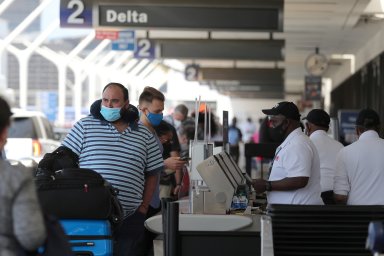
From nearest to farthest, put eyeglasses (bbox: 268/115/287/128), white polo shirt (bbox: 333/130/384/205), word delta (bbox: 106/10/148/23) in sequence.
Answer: eyeglasses (bbox: 268/115/287/128)
white polo shirt (bbox: 333/130/384/205)
word delta (bbox: 106/10/148/23)

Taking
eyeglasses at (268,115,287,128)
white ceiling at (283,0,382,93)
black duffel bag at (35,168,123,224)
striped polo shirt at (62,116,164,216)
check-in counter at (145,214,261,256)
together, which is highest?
white ceiling at (283,0,382,93)

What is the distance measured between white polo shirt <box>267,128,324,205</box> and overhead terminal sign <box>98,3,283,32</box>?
22.7 feet

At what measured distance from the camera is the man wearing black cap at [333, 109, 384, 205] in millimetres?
7004

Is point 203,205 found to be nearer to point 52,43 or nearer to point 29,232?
point 29,232

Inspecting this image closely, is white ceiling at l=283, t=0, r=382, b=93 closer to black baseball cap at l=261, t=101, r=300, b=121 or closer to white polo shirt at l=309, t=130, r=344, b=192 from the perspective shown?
white polo shirt at l=309, t=130, r=344, b=192

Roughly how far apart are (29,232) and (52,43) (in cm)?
2844

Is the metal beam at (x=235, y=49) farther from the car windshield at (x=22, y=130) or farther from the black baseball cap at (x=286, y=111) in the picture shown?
the black baseball cap at (x=286, y=111)

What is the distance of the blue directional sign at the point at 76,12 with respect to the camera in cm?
1390

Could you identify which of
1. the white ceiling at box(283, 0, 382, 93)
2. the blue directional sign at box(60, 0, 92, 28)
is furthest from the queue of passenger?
the white ceiling at box(283, 0, 382, 93)

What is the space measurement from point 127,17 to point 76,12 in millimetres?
910

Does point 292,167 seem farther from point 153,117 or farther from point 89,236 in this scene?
point 153,117

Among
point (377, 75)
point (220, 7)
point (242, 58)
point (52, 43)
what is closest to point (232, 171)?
point (220, 7)

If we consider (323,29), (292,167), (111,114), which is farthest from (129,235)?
(323,29)

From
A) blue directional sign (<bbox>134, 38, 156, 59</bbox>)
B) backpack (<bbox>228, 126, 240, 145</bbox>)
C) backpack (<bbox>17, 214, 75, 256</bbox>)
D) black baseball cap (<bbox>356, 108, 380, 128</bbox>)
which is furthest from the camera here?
backpack (<bbox>228, 126, 240, 145</bbox>)
